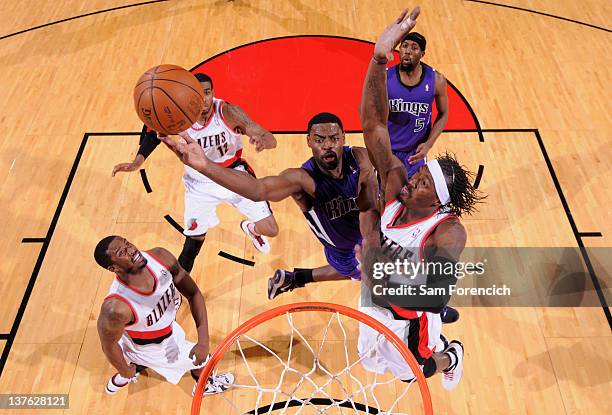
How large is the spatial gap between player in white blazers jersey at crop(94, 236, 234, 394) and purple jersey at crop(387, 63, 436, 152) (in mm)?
2250

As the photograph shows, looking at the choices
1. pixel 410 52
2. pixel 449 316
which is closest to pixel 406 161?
pixel 410 52

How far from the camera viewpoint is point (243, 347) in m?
4.63

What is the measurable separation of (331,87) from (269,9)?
2.03m

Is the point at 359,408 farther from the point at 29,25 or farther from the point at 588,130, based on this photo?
the point at 29,25

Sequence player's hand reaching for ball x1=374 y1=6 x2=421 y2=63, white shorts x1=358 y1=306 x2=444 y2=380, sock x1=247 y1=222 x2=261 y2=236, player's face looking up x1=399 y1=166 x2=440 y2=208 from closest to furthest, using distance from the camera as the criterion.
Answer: player's hand reaching for ball x1=374 y1=6 x2=421 y2=63, player's face looking up x1=399 y1=166 x2=440 y2=208, white shorts x1=358 y1=306 x2=444 y2=380, sock x1=247 y1=222 x2=261 y2=236

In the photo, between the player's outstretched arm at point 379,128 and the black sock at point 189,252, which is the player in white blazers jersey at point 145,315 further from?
the player's outstretched arm at point 379,128

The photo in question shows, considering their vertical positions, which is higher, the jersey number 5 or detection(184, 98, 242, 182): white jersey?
the jersey number 5

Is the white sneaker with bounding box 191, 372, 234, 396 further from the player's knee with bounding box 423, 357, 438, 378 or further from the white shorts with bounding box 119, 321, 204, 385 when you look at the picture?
the player's knee with bounding box 423, 357, 438, 378

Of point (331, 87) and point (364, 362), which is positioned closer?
point (364, 362)

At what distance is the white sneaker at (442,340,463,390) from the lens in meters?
4.25

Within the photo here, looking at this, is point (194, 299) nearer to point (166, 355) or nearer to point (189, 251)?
point (166, 355)

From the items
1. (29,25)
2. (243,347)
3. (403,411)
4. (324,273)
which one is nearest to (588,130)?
(324,273)

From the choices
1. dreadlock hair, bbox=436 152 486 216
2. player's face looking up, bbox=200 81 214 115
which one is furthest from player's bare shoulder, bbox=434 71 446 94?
player's face looking up, bbox=200 81 214 115

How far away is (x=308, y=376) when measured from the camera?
14.4 ft
